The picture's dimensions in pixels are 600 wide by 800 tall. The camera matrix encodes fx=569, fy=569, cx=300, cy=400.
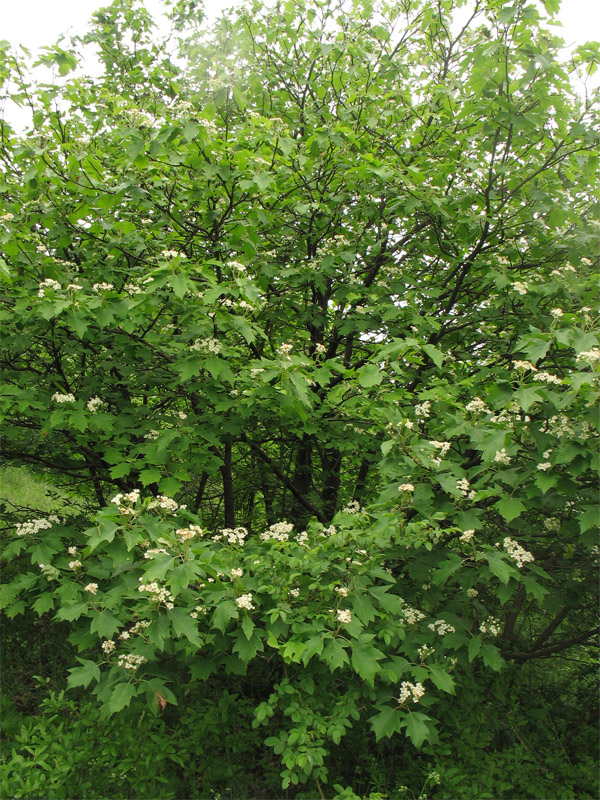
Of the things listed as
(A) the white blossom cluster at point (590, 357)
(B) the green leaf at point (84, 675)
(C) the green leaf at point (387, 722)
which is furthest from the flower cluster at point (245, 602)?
(A) the white blossom cluster at point (590, 357)

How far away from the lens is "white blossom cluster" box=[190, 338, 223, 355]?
3.49 meters

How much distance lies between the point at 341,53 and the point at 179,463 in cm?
343

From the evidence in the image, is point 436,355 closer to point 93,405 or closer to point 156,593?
point 156,593

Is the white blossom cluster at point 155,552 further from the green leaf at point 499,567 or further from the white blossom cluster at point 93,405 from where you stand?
the green leaf at point 499,567

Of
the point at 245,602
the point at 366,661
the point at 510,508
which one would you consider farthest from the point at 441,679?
the point at 245,602

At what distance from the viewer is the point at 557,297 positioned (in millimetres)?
3916

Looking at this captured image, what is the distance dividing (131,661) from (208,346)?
1799mm

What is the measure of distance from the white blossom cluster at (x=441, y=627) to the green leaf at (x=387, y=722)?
0.49 meters

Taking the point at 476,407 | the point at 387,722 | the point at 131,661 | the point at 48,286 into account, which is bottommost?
the point at 387,722

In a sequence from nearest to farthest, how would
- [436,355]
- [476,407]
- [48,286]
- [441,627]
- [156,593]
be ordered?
[156,593]
[476,407]
[441,627]
[436,355]
[48,286]

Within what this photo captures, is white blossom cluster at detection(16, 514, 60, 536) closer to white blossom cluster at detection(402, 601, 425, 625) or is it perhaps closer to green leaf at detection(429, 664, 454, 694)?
white blossom cluster at detection(402, 601, 425, 625)

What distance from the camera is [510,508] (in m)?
2.88

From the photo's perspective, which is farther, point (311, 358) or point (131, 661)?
point (311, 358)

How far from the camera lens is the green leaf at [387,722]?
9.46 ft
